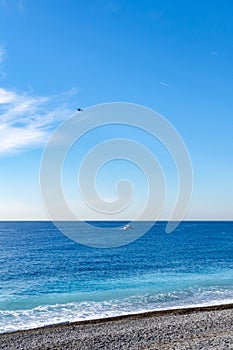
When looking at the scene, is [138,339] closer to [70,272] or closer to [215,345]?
[215,345]

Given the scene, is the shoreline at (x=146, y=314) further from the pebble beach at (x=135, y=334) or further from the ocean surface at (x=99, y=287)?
the ocean surface at (x=99, y=287)

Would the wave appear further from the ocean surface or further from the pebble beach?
the pebble beach

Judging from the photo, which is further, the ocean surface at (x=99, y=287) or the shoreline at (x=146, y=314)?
the ocean surface at (x=99, y=287)

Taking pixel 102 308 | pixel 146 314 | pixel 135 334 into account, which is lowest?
pixel 102 308

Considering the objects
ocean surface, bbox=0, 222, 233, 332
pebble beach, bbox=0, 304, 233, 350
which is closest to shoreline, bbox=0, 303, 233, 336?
pebble beach, bbox=0, 304, 233, 350

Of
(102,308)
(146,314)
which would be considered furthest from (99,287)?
(146,314)

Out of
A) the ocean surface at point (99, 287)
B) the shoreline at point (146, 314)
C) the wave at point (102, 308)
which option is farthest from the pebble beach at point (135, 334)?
the ocean surface at point (99, 287)

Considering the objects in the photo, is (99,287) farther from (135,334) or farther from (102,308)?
(135,334)

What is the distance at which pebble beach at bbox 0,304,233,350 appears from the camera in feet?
37.1

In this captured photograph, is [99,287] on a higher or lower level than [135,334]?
lower

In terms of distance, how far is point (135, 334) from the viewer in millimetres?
12789

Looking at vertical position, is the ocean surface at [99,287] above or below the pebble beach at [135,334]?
below

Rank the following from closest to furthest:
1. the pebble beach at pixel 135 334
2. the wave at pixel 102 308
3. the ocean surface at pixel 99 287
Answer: the pebble beach at pixel 135 334
the wave at pixel 102 308
the ocean surface at pixel 99 287

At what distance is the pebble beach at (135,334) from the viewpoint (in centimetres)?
1131
